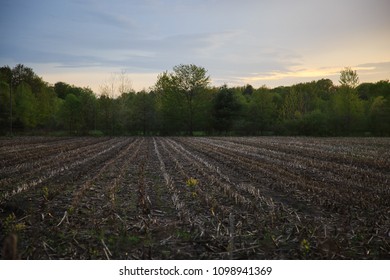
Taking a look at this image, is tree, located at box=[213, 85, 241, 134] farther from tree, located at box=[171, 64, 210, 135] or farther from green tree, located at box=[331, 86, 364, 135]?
green tree, located at box=[331, 86, 364, 135]

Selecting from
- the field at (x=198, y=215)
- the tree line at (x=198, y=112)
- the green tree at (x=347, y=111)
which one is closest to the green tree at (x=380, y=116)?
the tree line at (x=198, y=112)

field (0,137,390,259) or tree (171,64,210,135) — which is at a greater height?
tree (171,64,210,135)

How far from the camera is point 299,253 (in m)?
5.87

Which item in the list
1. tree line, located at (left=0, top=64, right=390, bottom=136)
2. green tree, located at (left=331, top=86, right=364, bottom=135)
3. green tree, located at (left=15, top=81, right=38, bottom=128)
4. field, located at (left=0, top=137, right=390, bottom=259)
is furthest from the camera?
tree line, located at (left=0, top=64, right=390, bottom=136)

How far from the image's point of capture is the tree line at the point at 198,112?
Result: 181 feet

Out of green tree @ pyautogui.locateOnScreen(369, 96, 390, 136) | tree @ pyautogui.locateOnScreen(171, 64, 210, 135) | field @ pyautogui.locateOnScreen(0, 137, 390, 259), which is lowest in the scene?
field @ pyautogui.locateOnScreen(0, 137, 390, 259)

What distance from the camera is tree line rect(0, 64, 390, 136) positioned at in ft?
181

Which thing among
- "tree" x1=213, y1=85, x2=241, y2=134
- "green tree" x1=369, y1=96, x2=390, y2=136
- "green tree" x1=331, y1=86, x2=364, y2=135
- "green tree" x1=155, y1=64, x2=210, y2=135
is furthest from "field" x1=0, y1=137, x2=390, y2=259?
"green tree" x1=155, y1=64, x2=210, y2=135

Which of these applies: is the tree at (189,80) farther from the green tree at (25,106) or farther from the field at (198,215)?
the field at (198,215)

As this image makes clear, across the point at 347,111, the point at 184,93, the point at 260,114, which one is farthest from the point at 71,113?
the point at 347,111

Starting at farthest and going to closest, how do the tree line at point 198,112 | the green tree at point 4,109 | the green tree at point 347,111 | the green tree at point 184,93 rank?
the green tree at point 184,93, the tree line at point 198,112, the green tree at point 347,111, the green tree at point 4,109

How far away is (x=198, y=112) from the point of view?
68.5 m
